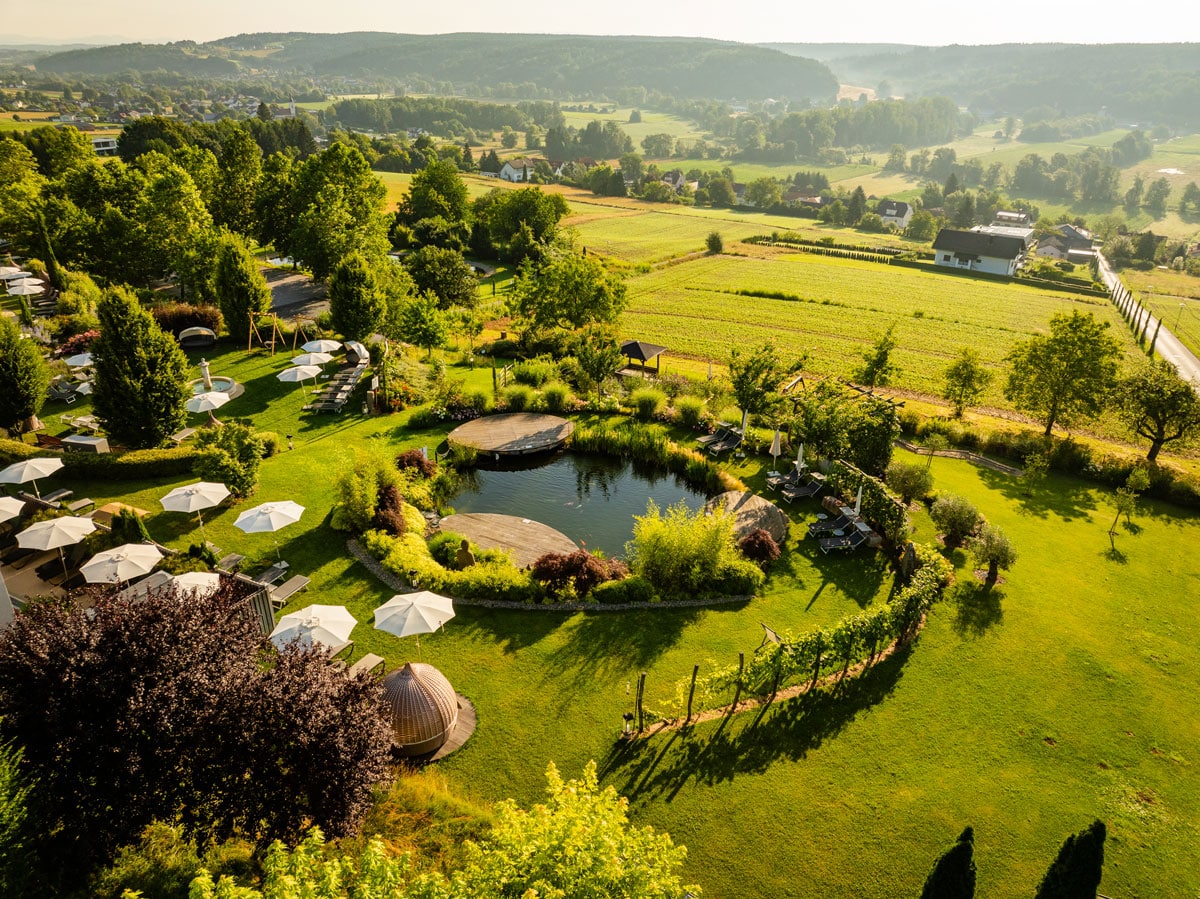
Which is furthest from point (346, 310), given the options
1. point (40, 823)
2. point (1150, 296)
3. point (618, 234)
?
point (1150, 296)

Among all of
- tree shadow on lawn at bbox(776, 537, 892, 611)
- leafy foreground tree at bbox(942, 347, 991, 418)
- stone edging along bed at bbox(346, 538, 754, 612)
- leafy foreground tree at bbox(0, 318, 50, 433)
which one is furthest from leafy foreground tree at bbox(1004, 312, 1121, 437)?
leafy foreground tree at bbox(0, 318, 50, 433)

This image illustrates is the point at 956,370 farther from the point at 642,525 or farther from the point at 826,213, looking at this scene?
the point at 826,213

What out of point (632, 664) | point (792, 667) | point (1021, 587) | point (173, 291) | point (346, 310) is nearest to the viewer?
point (792, 667)

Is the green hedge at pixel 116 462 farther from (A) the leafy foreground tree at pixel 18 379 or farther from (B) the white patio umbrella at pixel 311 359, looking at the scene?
(B) the white patio umbrella at pixel 311 359

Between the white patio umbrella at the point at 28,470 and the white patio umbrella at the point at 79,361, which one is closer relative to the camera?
the white patio umbrella at the point at 28,470

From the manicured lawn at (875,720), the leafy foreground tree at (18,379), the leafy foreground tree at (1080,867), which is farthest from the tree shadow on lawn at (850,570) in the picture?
the leafy foreground tree at (18,379)

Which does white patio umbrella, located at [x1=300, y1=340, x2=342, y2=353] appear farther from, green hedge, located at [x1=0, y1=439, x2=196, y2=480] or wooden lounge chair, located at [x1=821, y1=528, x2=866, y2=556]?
wooden lounge chair, located at [x1=821, y1=528, x2=866, y2=556]
